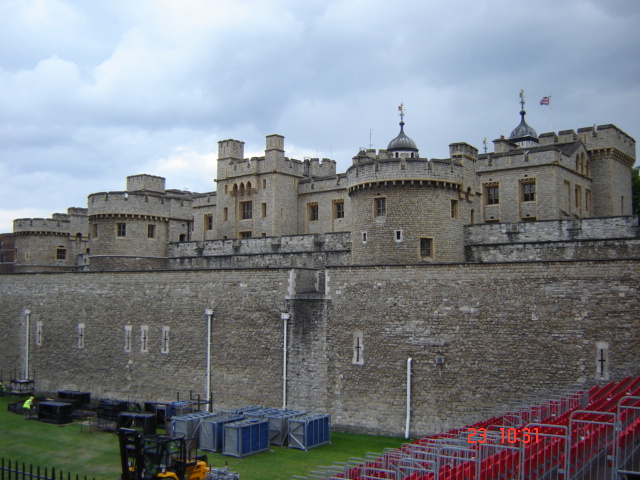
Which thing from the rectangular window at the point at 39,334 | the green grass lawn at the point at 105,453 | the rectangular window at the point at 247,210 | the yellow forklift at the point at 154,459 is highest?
the rectangular window at the point at 247,210

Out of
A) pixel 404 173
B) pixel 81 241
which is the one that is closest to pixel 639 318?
pixel 404 173

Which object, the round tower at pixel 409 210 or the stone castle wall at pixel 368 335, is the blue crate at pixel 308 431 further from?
the round tower at pixel 409 210

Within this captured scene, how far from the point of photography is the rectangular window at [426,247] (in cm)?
2716

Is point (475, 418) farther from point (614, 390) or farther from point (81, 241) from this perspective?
point (81, 241)

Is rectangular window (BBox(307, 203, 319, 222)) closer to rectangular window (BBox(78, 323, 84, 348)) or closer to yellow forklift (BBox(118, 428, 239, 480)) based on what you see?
rectangular window (BBox(78, 323, 84, 348))

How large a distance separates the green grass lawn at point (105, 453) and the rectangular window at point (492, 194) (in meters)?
19.3

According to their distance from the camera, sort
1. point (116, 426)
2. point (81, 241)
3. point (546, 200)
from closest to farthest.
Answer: point (116, 426), point (546, 200), point (81, 241)

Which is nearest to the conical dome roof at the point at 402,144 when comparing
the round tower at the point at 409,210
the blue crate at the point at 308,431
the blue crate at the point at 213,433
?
the round tower at the point at 409,210

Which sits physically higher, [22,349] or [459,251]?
[459,251]

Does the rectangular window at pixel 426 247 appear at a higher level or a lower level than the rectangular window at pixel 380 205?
lower

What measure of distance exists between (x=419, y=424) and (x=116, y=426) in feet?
39.5

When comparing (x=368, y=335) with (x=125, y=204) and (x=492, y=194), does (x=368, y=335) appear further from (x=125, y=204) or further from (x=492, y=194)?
(x=125, y=204)

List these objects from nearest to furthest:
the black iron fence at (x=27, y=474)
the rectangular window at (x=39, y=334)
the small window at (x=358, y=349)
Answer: the black iron fence at (x=27, y=474) → the small window at (x=358, y=349) → the rectangular window at (x=39, y=334)

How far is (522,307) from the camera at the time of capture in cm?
2198
